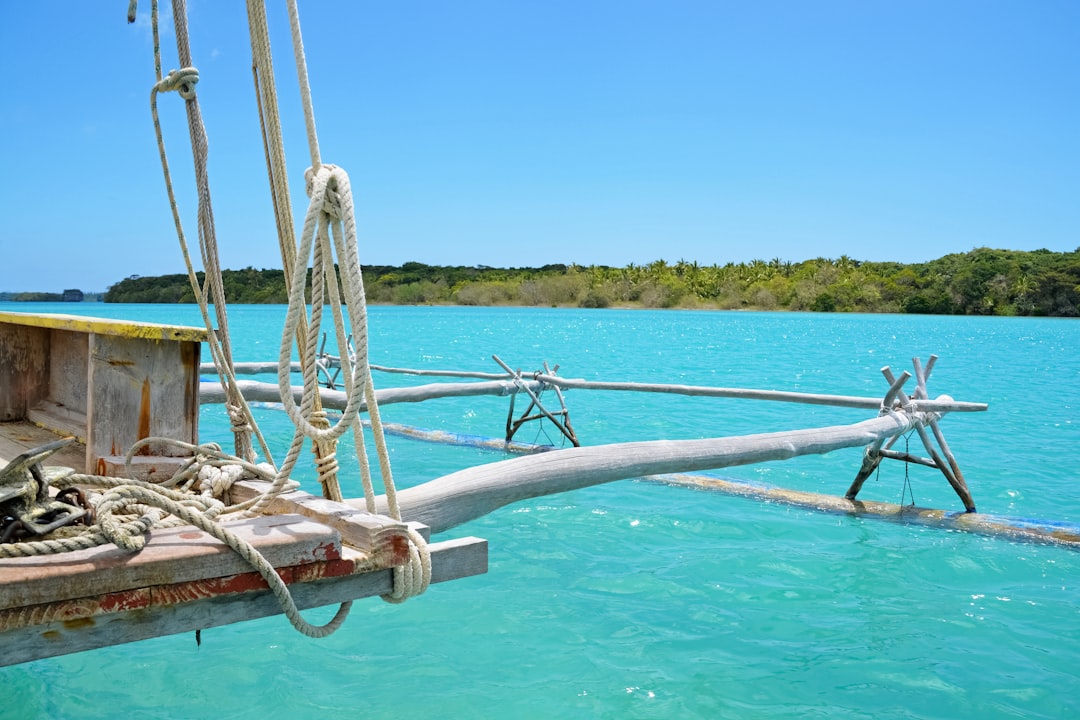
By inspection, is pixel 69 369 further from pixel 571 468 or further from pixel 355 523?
pixel 571 468

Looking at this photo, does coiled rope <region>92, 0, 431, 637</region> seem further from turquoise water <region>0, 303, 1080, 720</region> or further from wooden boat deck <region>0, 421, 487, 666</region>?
turquoise water <region>0, 303, 1080, 720</region>

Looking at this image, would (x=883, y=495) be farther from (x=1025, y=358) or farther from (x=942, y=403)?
(x=1025, y=358)

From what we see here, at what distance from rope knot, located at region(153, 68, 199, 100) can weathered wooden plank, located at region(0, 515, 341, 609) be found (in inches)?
53.7

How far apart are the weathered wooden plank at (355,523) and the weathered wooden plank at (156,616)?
9 centimetres

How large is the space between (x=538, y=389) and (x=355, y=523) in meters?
8.44

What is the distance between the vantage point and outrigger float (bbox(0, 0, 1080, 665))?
5.29 ft

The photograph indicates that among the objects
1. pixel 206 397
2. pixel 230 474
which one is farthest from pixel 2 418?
pixel 206 397

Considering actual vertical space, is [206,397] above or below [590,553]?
above

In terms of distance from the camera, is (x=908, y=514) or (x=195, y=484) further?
(x=908, y=514)

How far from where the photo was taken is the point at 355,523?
2.00 meters

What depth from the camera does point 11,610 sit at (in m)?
1.50

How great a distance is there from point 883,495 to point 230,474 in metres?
8.82

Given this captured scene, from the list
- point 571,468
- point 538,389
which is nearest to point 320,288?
point 571,468

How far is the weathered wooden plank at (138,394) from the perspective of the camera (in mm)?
2727
